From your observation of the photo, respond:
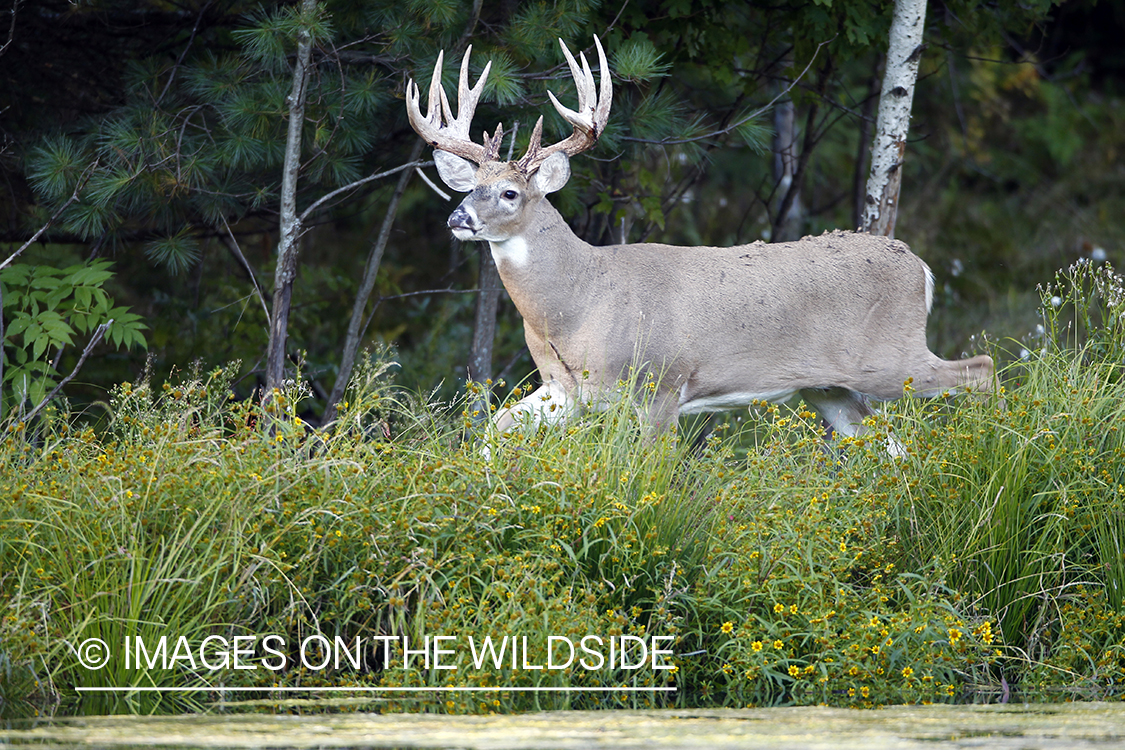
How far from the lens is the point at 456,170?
237 inches

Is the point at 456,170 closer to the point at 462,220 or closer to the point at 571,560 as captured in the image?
the point at 462,220

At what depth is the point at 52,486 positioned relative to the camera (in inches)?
174

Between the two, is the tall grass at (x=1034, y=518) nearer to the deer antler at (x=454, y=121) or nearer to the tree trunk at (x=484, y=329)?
the deer antler at (x=454, y=121)

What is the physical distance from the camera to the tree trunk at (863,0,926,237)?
6828mm

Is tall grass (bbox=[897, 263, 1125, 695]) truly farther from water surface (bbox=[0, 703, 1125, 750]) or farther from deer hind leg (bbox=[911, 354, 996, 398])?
deer hind leg (bbox=[911, 354, 996, 398])

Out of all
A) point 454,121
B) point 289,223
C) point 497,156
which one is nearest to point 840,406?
point 497,156

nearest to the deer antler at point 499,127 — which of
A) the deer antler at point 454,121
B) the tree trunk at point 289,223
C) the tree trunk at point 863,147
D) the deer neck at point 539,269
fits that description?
the deer antler at point 454,121

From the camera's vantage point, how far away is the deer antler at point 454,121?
5.98 m

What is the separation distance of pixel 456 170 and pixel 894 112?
2547 mm

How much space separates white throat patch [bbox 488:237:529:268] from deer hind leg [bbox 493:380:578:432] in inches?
23.9

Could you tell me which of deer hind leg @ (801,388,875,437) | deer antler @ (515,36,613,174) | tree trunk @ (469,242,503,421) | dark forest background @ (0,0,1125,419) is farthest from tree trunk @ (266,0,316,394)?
deer hind leg @ (801,388,875,437)

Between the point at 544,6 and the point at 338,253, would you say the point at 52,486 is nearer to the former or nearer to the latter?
the point at 544,6

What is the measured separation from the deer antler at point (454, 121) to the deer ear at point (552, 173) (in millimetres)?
235

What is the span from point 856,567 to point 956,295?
6999 mm
